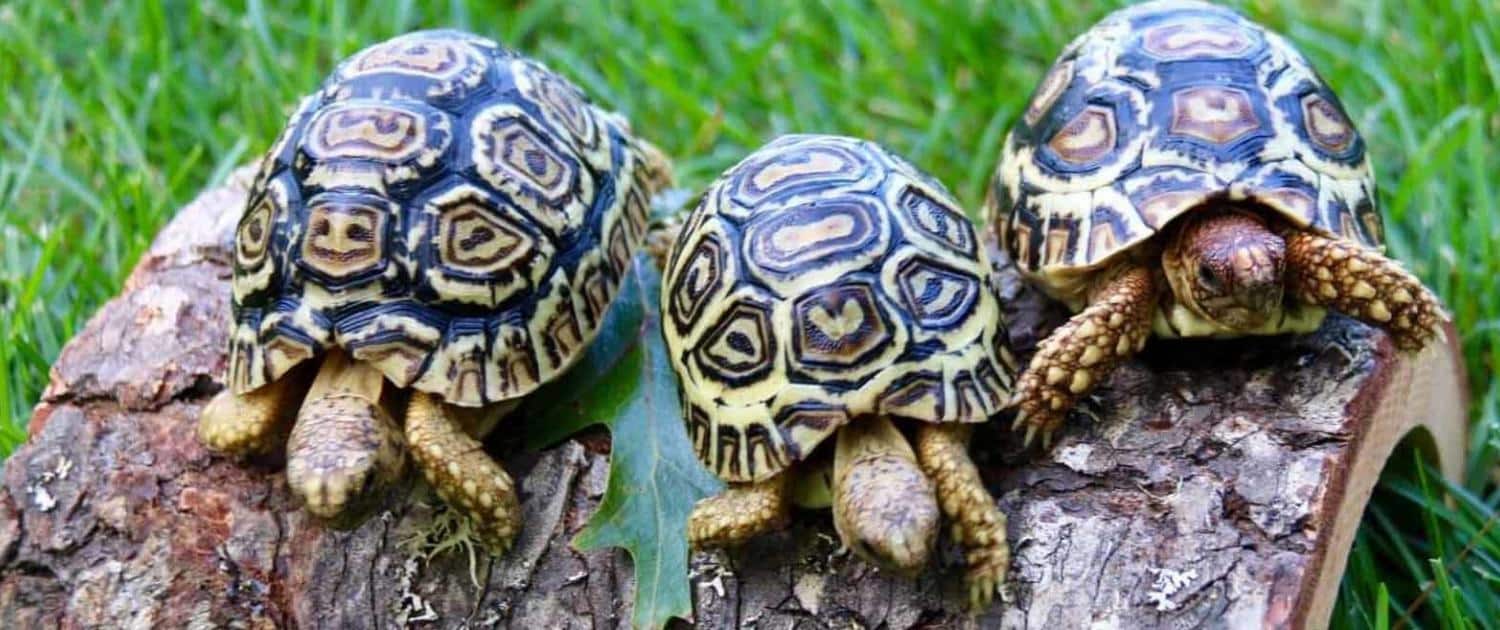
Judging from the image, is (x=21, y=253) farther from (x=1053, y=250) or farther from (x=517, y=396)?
(x=1053, y=250)

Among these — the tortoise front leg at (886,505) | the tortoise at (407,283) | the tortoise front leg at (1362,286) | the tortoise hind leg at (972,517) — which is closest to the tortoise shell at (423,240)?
the tortoise at (407,283)

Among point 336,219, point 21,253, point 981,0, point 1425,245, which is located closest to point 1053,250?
point 336,219

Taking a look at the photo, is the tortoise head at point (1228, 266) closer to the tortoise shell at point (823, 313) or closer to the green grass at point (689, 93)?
the tortoise shell at point (823, 313)

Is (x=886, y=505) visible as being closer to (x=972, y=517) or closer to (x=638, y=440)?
(x=972, y=517)

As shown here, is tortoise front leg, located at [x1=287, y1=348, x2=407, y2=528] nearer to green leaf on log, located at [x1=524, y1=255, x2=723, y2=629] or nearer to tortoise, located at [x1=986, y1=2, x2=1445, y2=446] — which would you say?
green leaf on log, located at [x1=524, y1=255, x2=723, y2=629]

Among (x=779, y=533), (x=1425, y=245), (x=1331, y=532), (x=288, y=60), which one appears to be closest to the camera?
(x=1331, y=532)

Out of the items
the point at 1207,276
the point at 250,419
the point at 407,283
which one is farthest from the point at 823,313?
the point at 250,419
